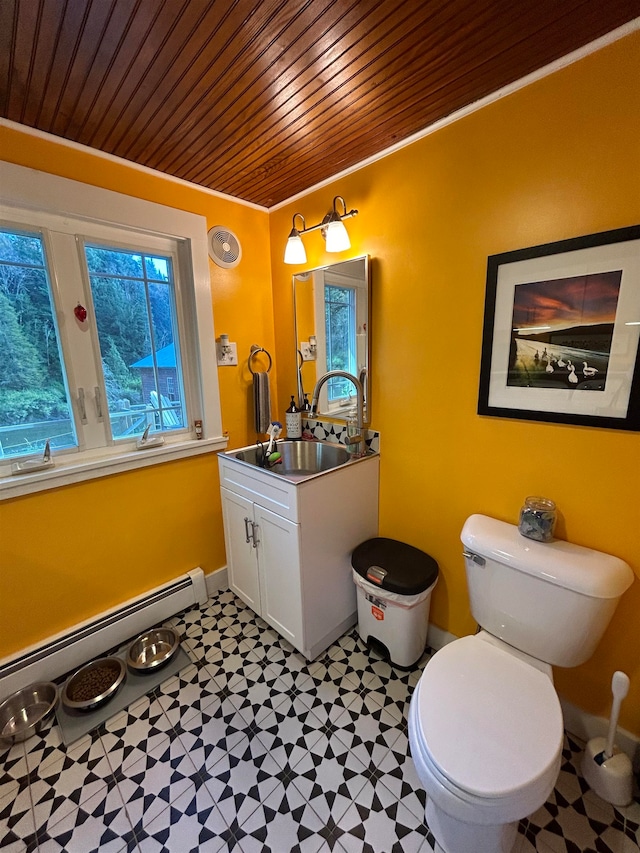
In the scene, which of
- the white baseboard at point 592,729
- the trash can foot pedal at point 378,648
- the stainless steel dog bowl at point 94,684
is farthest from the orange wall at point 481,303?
the stainless steel dog bowl at point 94,684

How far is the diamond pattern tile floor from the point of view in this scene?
→ 1011 millimetres

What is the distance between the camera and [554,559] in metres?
1.07

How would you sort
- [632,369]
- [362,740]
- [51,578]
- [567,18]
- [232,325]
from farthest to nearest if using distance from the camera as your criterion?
[232,325], [51,578], [362,740], [632,369], [567,18]

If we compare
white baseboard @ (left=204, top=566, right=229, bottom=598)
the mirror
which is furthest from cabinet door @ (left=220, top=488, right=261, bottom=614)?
the mirror

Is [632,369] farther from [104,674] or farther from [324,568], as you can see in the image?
[104,674]

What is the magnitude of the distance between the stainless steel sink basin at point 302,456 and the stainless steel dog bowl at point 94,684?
109cm

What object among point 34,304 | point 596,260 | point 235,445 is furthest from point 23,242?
point 596,260

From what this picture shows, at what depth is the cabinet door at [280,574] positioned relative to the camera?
146 cm

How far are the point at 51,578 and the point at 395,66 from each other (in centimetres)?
228

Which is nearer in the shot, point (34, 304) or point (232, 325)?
point (34, 304)

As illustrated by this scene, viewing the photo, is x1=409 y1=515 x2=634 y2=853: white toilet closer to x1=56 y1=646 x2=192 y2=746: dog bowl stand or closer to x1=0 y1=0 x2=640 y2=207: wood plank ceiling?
x1=56 y1=646 x2=192 y2=746: dog bowl stand

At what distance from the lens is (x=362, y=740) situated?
49.6 inches

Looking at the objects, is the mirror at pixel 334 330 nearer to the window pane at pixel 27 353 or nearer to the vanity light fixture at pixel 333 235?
the vanity light fixture at pixel 333 235

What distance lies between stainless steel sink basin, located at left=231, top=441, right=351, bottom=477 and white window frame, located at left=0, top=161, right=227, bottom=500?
1.04ft
